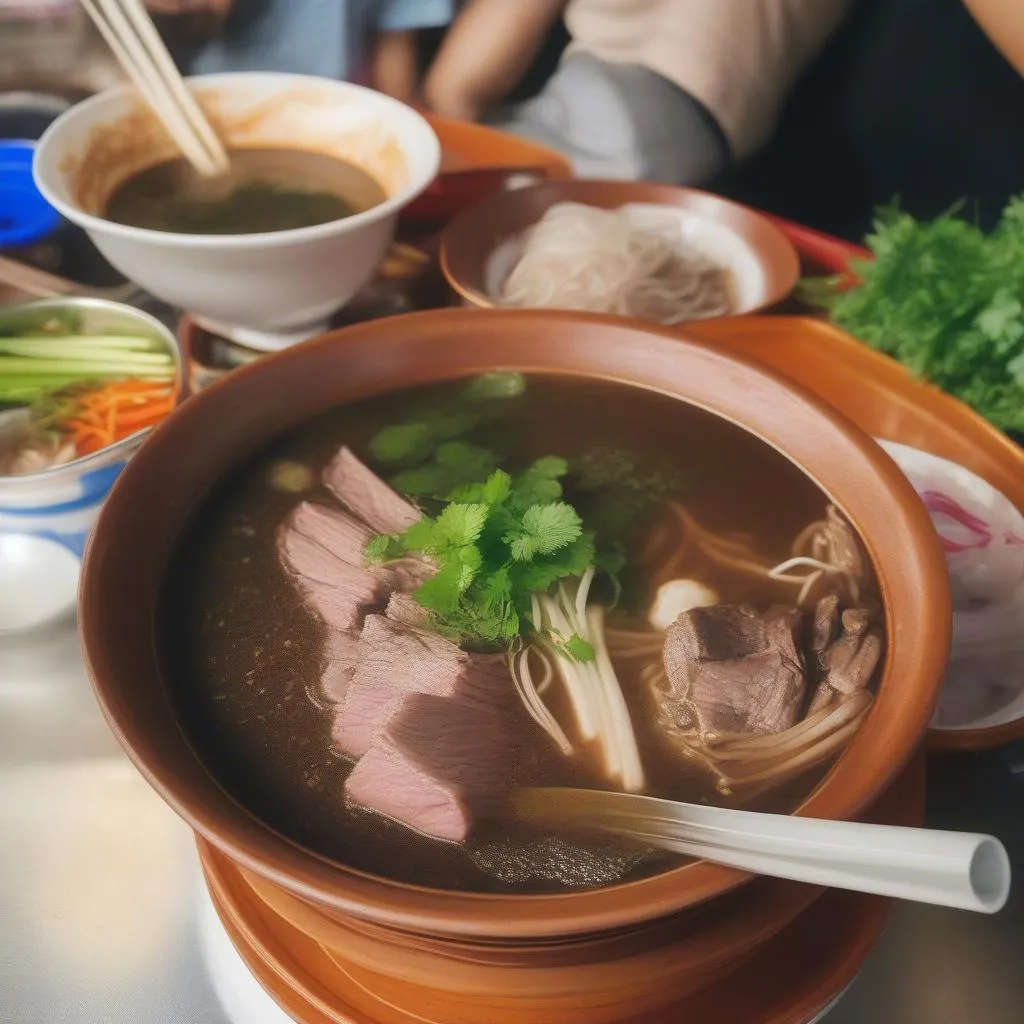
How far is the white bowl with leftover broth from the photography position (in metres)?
1.29

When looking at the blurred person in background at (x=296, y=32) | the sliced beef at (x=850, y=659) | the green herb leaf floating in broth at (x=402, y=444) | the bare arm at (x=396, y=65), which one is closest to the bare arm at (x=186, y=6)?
the blurred person in background at (x=296, y=32)

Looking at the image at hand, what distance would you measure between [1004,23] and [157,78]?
174 cm

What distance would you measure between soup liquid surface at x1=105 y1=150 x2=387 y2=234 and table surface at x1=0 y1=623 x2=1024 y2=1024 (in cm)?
82

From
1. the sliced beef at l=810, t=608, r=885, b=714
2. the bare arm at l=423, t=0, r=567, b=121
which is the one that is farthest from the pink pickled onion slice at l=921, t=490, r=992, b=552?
the bare arm at l=423, t=0, r=567, b=121

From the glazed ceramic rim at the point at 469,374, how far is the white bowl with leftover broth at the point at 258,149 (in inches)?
8.1

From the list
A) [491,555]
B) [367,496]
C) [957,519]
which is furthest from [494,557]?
[957,519]

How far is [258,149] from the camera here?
1697 mm

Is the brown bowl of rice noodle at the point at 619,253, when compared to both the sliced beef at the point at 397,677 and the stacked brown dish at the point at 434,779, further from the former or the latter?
the sliced beef at the point at 397,677

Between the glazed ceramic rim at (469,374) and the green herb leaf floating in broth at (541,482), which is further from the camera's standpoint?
the green herb leaf floating in broth at (541,482)

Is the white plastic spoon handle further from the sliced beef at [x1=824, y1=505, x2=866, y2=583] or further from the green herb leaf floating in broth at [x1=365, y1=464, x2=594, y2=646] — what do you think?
the sliced beef at [x1=824, y1=505, x2=866, y2=583]

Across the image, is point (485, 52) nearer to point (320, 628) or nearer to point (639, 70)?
point (639, 70)

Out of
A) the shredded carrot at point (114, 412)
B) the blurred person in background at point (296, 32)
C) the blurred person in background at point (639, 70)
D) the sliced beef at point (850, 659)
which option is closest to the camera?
the sliced beef at point (850, 659)

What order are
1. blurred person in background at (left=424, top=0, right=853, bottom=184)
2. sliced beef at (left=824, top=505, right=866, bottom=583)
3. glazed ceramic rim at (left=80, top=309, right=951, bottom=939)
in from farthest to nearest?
blurred person in background at (left=424, top=0, right=853, bottom=184) → sliced beef at (left=824, top=505, right=866, bottom=583) → glazed ceramic rim at (left=80, top=309, right=951, bottom=939)

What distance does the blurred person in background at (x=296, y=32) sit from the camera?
2.01 m
